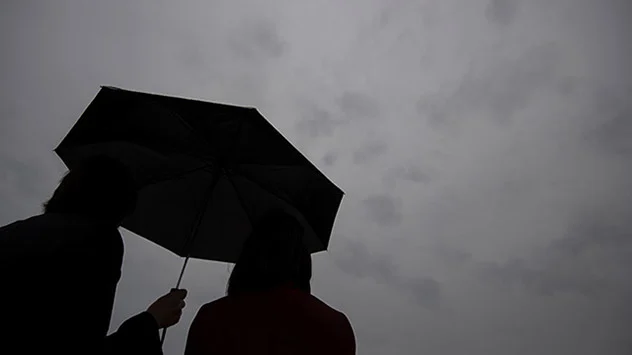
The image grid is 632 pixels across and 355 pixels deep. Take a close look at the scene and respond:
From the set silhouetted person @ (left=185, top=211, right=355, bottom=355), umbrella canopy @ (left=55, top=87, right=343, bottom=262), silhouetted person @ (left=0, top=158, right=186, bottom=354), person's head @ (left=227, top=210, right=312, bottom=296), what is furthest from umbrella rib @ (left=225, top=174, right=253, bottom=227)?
silhouetted person @ (left=0, top=158, right=186, bottom=354)

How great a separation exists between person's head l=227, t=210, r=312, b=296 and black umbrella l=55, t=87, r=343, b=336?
45.0 inches

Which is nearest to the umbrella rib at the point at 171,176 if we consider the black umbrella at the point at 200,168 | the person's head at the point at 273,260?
the black umbrella at the point at 200,168

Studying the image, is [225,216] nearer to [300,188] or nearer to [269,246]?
[300,188]

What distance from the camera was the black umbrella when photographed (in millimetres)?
3336

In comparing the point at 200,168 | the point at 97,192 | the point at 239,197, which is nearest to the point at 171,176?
the point at 200,168

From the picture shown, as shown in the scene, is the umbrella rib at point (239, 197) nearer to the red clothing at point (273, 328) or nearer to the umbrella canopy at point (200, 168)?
the umbrella canopy at point (200, 168)

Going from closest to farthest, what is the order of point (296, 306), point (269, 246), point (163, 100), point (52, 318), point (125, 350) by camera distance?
point (52, 318) → point (125, 350) → point (296, 306) → point (269, 246) → point (163, 100)

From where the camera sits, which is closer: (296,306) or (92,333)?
(92,333)

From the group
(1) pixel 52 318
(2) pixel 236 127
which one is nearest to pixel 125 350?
(1) pixel 52 318

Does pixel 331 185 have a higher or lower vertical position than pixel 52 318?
higher

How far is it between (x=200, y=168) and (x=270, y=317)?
205 cm

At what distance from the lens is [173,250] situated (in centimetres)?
385

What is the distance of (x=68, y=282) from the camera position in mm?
1588

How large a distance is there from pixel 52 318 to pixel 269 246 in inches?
41.5
